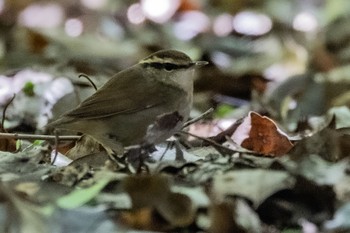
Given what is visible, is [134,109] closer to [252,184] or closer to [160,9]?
[252,184]

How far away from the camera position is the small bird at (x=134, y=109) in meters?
4.14

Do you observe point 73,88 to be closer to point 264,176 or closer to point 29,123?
point 29,123

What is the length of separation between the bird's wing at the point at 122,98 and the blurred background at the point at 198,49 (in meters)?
1.14

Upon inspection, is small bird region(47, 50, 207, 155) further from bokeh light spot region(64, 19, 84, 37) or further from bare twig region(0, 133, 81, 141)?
bokeh light spot region(64, 19, 84, 37)

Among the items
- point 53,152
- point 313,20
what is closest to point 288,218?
point 53,152

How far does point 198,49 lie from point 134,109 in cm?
410

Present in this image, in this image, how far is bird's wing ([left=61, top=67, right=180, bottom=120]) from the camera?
426cm

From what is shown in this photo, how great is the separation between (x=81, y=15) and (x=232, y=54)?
1915 millimetres

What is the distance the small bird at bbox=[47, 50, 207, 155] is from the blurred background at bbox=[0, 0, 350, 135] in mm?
1153

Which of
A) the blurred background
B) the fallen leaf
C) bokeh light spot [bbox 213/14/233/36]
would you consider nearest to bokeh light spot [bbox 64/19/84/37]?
the blurred background

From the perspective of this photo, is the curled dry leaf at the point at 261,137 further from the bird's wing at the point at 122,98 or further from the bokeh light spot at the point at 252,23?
the bokeh light spot at the point at 252,23

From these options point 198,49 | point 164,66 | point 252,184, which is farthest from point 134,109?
point 198,49

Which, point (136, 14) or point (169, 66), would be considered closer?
point (169, 66)

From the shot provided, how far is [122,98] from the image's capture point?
4.32 metres
